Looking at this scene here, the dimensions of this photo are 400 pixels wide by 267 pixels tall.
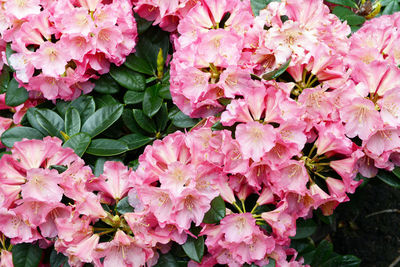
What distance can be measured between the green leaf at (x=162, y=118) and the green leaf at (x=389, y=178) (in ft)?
2.55

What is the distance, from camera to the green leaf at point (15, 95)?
1.71m

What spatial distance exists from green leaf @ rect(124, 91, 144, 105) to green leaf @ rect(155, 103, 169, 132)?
84 mm

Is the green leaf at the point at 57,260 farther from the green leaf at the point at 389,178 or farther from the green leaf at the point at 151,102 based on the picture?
the green leaf at the point at 389,178

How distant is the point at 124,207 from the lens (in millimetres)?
1443

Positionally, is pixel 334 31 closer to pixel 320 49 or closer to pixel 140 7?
pixel 320 49

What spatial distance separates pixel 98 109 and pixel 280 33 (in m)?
0.70

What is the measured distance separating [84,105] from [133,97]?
0.59ft

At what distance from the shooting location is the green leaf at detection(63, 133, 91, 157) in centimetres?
153

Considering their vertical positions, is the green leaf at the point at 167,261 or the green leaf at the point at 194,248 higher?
the green leaf at the point at 194,248

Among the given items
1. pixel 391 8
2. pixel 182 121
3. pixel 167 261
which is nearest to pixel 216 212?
pixel 167 261

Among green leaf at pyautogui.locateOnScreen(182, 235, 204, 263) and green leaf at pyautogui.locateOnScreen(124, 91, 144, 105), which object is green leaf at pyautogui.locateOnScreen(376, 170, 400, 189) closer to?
green leaf at pyautogui.locateOnScreen(182, 235, 204, 263)

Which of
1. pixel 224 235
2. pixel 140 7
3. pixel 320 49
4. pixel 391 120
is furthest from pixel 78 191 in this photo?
pixel 391 120

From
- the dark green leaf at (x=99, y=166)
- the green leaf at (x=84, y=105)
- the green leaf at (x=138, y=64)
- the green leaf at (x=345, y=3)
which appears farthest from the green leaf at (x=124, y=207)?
the green leaf at (x=345, y=3)

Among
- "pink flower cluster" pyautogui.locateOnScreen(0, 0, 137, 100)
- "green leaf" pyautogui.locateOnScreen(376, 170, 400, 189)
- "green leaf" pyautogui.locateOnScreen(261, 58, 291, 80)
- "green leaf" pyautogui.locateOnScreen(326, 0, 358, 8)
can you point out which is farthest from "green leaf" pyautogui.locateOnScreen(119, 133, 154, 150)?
"green leaf" pyautogui.locateOnScreen(326, 0, 358, 8)
